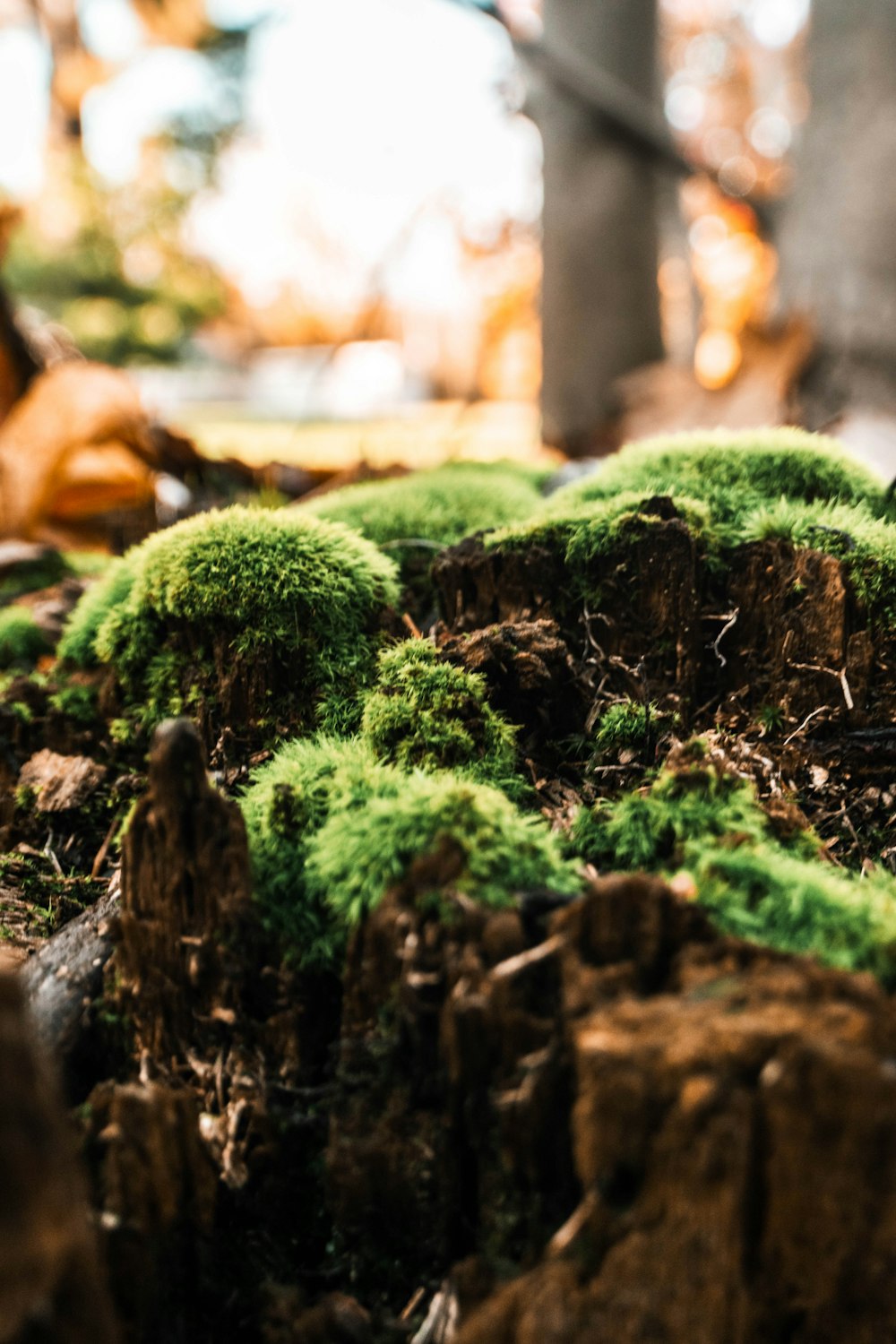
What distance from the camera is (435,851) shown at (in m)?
1.51

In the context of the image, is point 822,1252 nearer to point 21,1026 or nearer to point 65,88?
point 21,1026

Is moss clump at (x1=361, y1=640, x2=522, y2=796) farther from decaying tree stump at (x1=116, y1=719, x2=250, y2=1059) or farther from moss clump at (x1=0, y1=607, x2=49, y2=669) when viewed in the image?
moss clump at (x1=0, y1=607, x2=49, y2=669)

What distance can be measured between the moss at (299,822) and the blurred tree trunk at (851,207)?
4.64 meters

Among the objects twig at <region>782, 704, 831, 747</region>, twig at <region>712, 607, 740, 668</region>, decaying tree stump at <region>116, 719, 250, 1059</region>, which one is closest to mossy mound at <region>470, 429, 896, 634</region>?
twig at <region>712, 607, 740, 668</region>

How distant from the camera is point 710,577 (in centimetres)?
224

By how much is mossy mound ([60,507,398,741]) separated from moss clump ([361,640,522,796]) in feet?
0.67

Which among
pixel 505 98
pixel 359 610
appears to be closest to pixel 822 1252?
pixel 359 610

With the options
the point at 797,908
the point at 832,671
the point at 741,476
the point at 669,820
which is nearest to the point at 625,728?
the point at 669,820

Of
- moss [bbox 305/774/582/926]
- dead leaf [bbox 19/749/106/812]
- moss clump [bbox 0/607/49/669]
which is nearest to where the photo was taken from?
moss [bbox 305/774/582/926]

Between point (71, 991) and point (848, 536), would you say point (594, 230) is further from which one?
point (71, 991)

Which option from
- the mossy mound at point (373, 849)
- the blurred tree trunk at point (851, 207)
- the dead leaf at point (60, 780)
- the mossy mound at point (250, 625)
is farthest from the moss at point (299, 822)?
the blurred tree trunk at point (851, 207)

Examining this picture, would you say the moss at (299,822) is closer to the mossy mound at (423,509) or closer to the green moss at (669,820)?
the green moss at (669,820)

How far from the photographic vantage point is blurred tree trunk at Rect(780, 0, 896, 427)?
5551 mm

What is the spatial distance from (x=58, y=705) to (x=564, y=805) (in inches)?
56.0
